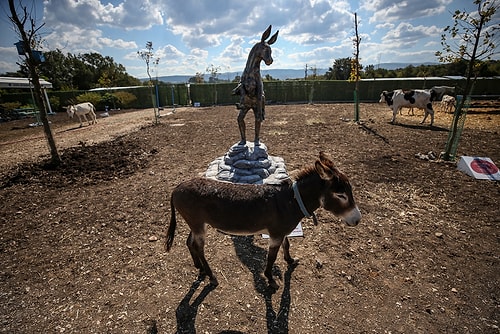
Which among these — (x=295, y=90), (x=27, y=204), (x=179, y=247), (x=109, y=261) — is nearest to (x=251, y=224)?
(x=179, y=247)

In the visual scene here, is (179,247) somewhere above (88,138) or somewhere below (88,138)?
below

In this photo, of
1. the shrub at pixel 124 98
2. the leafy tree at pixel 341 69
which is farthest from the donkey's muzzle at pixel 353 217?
the leafy tree at pixel 341 69

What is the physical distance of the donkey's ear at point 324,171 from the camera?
306 cm

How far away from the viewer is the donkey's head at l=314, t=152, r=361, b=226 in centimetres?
309

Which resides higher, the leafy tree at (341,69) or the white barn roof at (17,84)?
the leafy tree at (341,69)

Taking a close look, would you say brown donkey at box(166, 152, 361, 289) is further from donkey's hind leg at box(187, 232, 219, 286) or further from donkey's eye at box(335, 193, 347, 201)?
donkey's hind leg at box(187, 232, 219, 286)

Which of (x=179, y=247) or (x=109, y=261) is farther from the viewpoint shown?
(x=179, y=247)

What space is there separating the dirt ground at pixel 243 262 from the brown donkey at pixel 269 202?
Answer: 3.47 ft

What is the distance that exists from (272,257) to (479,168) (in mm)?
7713

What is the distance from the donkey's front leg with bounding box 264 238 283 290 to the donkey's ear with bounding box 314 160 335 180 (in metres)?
1.15

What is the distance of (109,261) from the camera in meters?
4.21

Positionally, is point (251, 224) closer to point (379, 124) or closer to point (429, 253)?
point (429, 253)

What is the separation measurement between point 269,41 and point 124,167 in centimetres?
661

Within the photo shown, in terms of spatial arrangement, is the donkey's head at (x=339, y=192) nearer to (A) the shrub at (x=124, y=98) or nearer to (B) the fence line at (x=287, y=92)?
(B) the fence line at (x=287, y=92)
